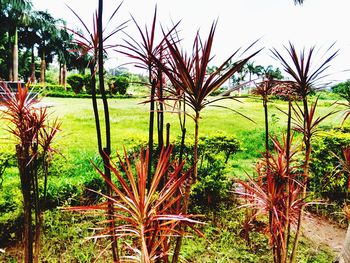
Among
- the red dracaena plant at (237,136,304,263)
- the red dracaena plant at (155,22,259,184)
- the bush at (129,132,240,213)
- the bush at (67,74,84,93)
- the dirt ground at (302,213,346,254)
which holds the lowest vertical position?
the dirt ground at (302,213,346,254)

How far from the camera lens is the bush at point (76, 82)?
21.0 metres

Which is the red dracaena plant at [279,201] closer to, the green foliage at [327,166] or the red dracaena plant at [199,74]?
the red dracaena plant at [199,74]

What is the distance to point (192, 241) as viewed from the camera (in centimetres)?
280

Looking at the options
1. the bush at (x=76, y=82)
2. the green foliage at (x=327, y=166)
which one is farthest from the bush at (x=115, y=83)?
the bush at (x=76, y=82)

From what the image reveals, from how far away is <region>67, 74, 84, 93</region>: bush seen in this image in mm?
21047

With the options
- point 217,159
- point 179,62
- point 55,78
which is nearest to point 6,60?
point 55,78

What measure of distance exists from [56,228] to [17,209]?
0.43 meters

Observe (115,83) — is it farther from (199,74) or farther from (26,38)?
(26,38)

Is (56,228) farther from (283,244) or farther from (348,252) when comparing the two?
(348,252)

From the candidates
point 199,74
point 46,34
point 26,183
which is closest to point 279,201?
point 199,74

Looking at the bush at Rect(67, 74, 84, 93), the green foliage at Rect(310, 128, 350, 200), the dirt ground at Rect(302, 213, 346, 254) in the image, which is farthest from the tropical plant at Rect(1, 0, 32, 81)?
the dirt ground at Rect(302, 213, 346, 254)

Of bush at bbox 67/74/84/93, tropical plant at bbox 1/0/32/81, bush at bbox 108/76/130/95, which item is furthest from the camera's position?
tropical plant at bbox 1/0/32/81

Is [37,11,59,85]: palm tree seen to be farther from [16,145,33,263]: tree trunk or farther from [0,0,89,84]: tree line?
[16,145,33,263]: tree trunk

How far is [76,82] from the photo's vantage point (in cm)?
2116
